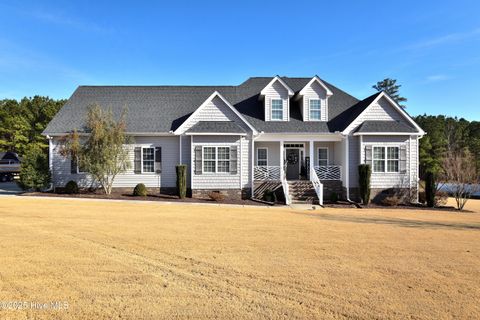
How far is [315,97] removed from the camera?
852 inches

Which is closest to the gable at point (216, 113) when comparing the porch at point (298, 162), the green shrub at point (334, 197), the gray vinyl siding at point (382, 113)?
the porch at point (298, 162)

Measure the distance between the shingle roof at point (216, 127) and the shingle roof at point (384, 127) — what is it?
778 cm

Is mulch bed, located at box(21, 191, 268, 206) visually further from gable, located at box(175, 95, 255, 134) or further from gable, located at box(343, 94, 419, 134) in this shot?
gable, located at box(343, 94, 419, 134)

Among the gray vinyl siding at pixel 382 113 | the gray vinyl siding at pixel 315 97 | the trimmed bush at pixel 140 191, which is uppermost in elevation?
the gray vinyl siding at pixel 315 97

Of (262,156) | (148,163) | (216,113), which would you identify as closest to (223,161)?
(216,113)

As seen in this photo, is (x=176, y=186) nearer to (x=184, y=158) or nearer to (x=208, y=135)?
(x=184, y=158)

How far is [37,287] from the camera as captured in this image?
16.2 feet

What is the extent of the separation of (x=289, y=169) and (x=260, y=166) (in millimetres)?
2717

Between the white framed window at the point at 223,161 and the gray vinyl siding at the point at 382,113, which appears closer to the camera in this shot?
the white framed window at the point at 223,161

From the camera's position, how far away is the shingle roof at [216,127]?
63.0 feet

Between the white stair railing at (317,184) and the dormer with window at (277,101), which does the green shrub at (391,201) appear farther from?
the dormer with window at (277,101)

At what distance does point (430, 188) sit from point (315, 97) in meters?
9.32

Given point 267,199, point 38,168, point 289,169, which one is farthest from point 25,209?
point 289,169

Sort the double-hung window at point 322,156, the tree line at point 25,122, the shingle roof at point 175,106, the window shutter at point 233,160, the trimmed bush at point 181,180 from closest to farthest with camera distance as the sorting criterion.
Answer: the trimmed bush at point 181,180, the window shutter at point 233,160, the shingle roof at point 175,106, the double-hung window at point 322,156, the tree line at point 25,122
